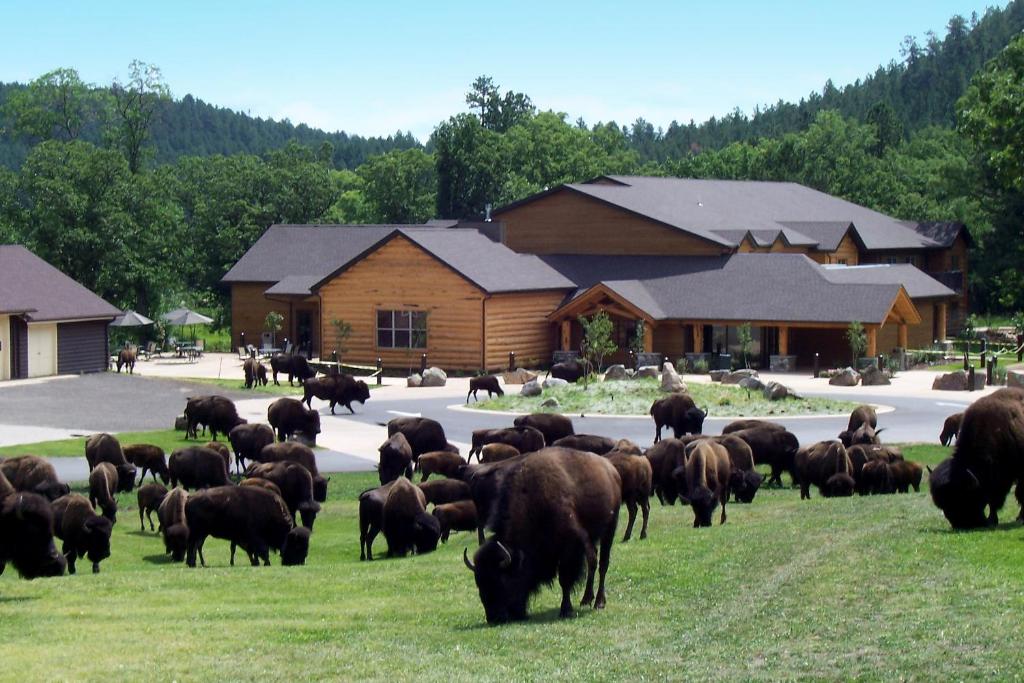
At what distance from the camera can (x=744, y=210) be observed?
7600 cm

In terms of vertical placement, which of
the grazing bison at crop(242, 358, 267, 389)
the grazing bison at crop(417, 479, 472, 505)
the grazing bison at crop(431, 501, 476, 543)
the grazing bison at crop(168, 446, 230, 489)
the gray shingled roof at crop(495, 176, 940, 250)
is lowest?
the grazing bison at crop(431, 501, 476, 543)

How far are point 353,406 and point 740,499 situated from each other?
73.7 feet

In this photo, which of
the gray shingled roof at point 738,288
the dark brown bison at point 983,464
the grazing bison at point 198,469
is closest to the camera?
the dark brown bison at point 983,464

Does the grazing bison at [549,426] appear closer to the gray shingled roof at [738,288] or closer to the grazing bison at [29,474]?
the grazing bison at [29,474]

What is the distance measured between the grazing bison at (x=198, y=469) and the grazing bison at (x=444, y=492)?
4043 mm

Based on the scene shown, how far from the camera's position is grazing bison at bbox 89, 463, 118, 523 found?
2436cm

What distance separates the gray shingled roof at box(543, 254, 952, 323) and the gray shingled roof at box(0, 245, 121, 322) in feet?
62.6

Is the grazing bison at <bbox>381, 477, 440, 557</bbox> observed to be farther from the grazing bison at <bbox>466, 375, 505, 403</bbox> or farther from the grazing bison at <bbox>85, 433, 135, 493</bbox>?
the grazing bison at <bbox>466, 375, 505, 403</bbox>

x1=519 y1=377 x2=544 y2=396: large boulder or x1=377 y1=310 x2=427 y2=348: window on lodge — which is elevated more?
x1=377 y1=310 x2=427 y2=348: window on lodge

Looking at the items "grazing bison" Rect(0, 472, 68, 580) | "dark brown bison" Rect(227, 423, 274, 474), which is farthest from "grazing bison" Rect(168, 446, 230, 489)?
"grazing bison" Rect(0, 472, 68, 580)

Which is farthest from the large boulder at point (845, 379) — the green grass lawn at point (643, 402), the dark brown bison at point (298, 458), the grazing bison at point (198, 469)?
the grazing bison at point (198, 469)

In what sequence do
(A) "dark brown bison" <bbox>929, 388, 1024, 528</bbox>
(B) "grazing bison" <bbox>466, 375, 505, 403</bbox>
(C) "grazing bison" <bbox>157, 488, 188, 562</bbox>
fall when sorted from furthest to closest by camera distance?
(B) "grazing bison" <bbox>466, 375, 505, 403</bbox>
(C) "grazing bison" <bbox>157, 488, 188, 562</bbox>
(A) "dark brown bison" <bbox>929, 388, 1024, 528</bbox>

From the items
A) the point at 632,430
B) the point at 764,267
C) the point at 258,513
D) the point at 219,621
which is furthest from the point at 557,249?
the point at 219,621

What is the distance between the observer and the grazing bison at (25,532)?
1822cm
